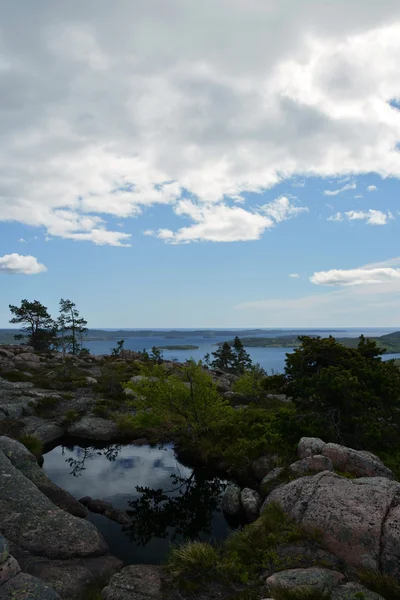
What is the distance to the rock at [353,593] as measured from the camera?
9.40m

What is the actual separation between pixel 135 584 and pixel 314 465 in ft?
32.3

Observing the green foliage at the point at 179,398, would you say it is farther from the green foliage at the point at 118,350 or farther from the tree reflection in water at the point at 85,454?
the green foliage at the point at 118,350

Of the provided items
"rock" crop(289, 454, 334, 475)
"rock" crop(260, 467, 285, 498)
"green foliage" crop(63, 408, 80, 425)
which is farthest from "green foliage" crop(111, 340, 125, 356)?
"rock" crop(289, 454, 334, 475)

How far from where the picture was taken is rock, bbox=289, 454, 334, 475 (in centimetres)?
1650

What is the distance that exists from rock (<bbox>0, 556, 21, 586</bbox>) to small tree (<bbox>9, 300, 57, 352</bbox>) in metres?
70.3

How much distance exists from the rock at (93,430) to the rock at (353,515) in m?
19.2

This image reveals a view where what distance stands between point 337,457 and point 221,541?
278 inches

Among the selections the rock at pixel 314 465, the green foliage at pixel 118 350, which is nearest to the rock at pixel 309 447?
the rock at pixel 314 465


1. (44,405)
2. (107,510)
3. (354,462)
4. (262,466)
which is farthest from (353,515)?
(44,405)

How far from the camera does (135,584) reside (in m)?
11.2

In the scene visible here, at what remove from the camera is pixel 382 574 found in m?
10.4

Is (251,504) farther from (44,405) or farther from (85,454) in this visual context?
(44,405)

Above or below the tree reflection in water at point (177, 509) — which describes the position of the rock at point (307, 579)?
above

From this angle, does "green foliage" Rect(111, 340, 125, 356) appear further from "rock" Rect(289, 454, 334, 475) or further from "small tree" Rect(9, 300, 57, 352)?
"rock" Rect(289, 454, 334, 475)
